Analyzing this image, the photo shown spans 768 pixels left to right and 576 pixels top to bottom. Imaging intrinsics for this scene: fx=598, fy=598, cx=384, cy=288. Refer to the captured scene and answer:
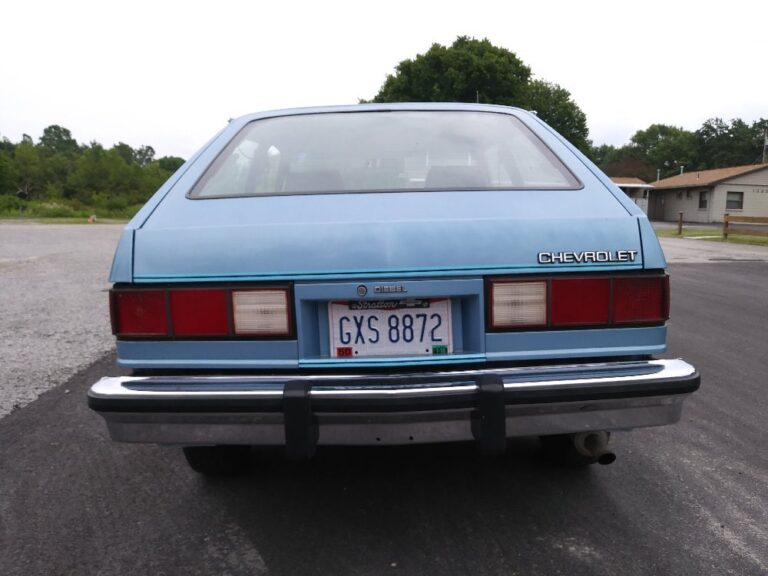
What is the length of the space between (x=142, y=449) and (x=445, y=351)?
1886 mm

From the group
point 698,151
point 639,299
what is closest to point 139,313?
point 639,299

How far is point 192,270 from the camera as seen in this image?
1.97 m

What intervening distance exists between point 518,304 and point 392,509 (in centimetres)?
100

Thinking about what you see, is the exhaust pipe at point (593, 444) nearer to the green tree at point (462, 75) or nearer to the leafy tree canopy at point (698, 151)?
the green tree at point (462, 75)

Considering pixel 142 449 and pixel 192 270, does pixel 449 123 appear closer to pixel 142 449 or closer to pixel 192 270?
pixel 192 270

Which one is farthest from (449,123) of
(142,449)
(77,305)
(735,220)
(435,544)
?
(735,220)

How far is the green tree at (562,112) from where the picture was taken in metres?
50.0

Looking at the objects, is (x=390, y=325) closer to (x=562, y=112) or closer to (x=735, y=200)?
(x=735, y=200)

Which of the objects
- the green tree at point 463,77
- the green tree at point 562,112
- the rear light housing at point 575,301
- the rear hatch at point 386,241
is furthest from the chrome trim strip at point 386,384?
the green tree at point 562,112

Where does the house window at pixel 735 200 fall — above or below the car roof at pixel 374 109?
below

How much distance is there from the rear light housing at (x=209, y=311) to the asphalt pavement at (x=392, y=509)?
79cm

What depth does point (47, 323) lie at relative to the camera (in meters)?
6.02

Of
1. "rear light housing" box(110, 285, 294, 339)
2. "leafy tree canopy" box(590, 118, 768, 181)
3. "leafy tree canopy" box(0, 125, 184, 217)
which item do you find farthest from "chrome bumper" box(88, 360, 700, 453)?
"leafy tree canopy" box(590, 118, 768, 181)

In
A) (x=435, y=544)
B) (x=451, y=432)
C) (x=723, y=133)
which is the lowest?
(x=435, y=544)
